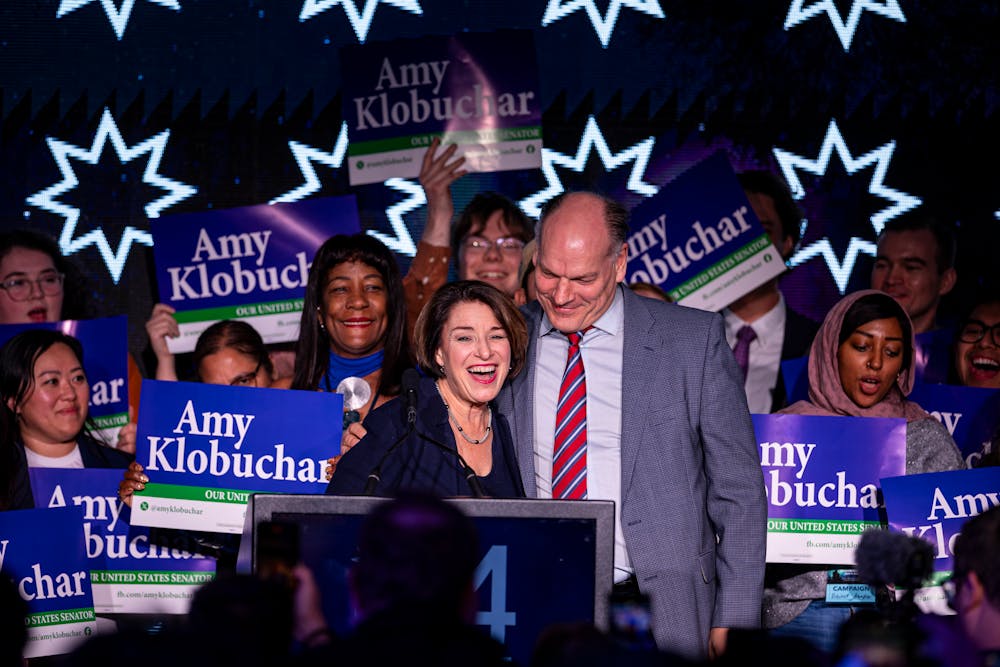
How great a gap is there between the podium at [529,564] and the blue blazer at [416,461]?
515 mm

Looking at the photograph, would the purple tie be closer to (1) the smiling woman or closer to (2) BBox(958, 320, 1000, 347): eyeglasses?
(2) BBox(958, 320, 1000, 347): eyeglasses

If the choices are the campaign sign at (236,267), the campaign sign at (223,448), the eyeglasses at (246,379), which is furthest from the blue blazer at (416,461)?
the campaign sign at (236,267)

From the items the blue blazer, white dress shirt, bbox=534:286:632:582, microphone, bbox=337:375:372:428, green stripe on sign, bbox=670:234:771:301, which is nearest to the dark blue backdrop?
green stripe on sign, bbox=670:234:771:301

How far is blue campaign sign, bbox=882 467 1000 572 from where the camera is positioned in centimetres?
399

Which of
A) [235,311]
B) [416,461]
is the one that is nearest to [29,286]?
[235,311]

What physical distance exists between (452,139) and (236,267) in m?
1.19

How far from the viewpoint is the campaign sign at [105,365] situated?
17.0 feet

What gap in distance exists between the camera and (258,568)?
223cm

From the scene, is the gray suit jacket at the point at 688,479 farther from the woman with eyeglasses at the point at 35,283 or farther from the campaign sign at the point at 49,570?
the woman with eyeglasses at the point at 35,283

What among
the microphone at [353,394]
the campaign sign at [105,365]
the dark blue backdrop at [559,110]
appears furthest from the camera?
the dark blue backdrop at [559,110]

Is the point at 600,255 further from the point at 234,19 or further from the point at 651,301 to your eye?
the point at 234,19

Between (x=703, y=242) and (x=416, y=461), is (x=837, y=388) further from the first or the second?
(x=416, y=461)

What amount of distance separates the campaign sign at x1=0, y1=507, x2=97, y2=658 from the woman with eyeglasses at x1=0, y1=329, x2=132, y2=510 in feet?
1.68

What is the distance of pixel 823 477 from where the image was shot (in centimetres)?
433
